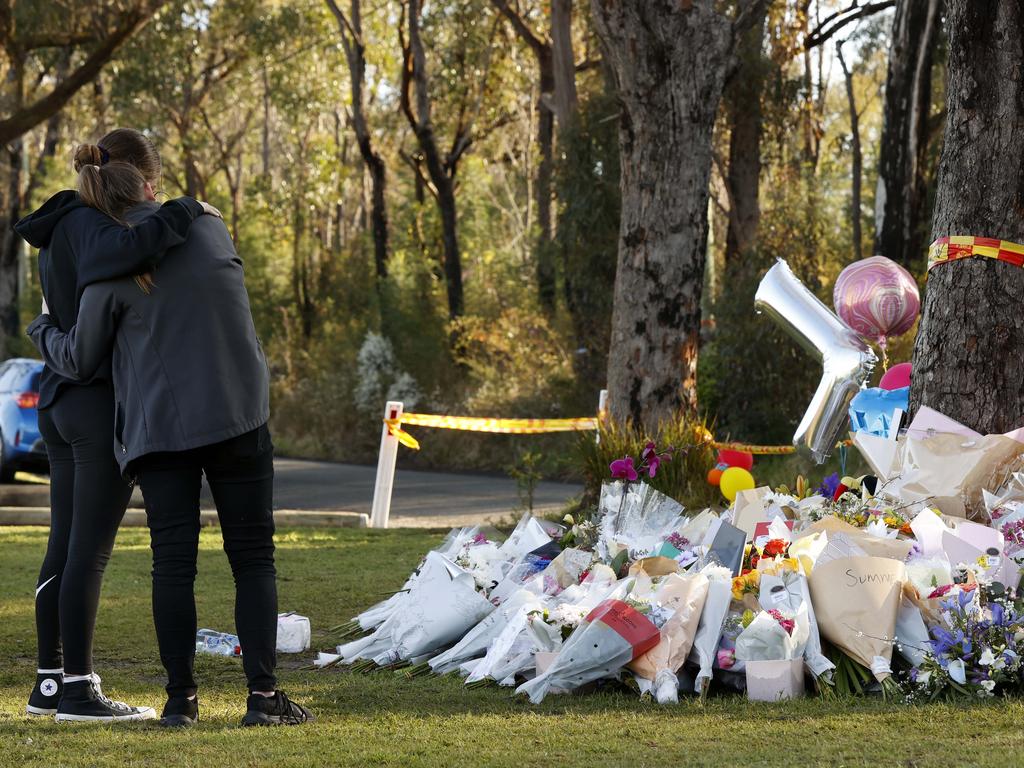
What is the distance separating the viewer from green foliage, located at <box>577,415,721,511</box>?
808 centimetres

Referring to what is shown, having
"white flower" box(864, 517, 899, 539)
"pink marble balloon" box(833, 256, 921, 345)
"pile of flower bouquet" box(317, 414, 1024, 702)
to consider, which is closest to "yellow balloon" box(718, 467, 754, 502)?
"pile of flower bouquet" box(317, 414, 1024, 702)

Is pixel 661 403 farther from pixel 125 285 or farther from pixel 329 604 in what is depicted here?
pixel 125 285

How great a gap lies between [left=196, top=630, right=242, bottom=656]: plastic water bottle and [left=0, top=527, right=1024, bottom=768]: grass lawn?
5.9 inches

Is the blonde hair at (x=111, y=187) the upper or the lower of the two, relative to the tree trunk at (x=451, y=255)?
lower

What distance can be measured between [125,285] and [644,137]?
554 centimetres

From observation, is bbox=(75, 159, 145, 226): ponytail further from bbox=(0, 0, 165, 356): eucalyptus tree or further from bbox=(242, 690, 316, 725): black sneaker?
bbox=(0, 0, 165, 356): eucalyptus tree

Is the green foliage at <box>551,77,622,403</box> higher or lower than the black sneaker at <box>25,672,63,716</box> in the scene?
higher

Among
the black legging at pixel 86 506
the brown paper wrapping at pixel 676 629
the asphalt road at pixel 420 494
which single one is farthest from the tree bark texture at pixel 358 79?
the black legging at pixel 86 506

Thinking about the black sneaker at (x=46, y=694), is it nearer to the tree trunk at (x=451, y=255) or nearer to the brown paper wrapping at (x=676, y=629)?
the brown paper wrapping at (x=676, y=629)

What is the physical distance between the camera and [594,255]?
63.9 feet

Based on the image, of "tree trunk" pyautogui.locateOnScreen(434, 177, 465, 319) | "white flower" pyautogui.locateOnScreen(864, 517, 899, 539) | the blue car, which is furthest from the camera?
"tree trunk" pyautogui.locateOnScreen(434, 177, 465, 319)

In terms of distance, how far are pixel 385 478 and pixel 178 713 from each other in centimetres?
770

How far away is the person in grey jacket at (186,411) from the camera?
3.99m

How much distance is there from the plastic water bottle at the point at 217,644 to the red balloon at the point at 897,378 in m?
3.54
